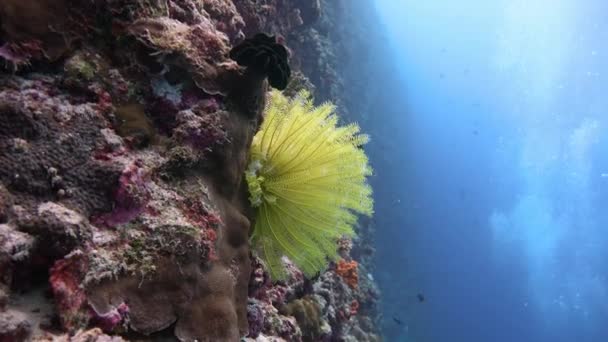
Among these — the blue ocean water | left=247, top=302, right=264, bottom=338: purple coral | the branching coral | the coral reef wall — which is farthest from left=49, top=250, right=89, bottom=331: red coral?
the blue ocean water

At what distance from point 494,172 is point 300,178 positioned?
67.6m

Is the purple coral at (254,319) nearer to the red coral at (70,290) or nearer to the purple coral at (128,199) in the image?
the purple coral at (128,199)

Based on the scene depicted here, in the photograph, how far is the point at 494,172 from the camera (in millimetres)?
64562

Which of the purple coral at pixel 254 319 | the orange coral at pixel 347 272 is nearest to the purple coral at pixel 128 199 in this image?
the purple coral at pixel 254 319

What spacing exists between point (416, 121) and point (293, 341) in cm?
3910

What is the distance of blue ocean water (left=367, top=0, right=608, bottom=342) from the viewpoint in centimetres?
3409

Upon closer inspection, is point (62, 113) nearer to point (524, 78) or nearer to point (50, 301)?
point (50, 301)

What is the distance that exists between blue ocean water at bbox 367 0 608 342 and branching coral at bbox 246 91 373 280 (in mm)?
23765

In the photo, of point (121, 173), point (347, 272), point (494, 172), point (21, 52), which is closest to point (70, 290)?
point (121, 173)

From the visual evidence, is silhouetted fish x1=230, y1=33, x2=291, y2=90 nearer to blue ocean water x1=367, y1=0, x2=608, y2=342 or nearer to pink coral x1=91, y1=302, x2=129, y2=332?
pink coral x1=91, y1=302, x2=129, y2=332

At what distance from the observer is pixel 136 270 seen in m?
2.37

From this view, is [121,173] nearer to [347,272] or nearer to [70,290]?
[70,290]

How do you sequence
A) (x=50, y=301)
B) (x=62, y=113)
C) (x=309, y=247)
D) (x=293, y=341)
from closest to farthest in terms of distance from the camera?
(x=50, y=301) < (x=62, y=113) < (x=309, y=247) < (x=293, y=341)

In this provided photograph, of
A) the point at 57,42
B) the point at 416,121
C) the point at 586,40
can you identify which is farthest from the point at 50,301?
the point at 586,40
